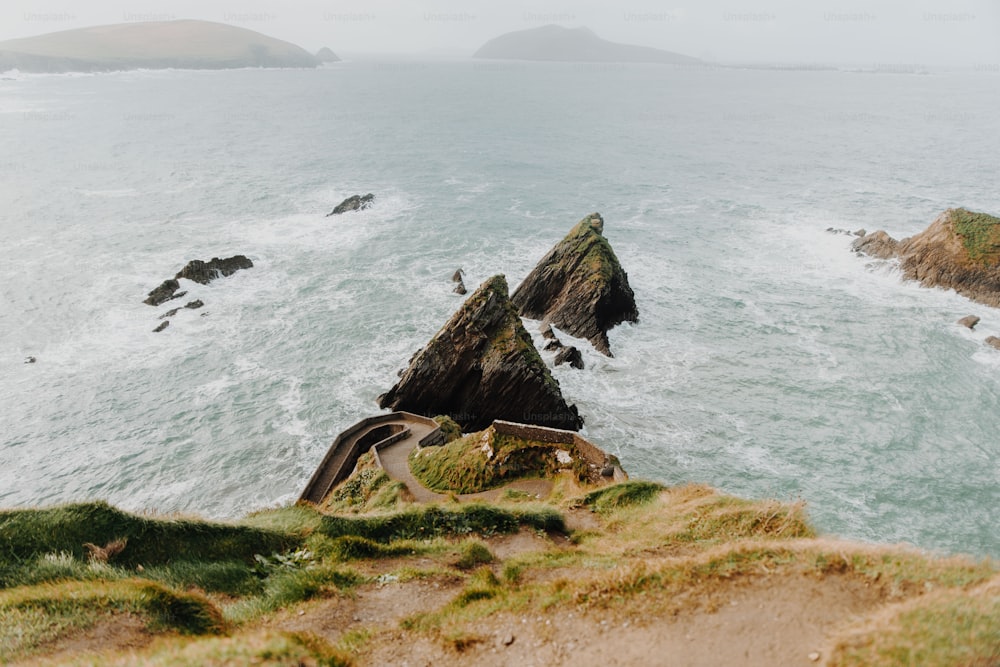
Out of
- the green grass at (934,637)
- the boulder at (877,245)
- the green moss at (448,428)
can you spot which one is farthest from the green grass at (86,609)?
the boulder at (877,245)

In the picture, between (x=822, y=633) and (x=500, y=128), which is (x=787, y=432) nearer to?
(x=822, y=633)

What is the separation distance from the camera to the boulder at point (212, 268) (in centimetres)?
5162

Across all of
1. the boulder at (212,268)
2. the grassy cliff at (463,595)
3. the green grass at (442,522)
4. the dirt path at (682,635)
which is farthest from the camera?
the boulder at (212,268)

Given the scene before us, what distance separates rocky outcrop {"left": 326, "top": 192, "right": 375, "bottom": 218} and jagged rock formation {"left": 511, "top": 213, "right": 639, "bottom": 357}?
35108 mm

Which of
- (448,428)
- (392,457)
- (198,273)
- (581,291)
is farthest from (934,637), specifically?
(198,273)

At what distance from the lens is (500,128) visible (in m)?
137

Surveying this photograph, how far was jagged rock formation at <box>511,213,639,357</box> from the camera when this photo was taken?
43844 millimetres

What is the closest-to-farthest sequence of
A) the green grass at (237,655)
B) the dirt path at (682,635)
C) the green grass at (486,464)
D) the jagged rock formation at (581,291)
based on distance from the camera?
the green grass at (237,655)
the dirt path at (682,635)
the green grass at (486,464)
the jagged rock formation at (581,291)

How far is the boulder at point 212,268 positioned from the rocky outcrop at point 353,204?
18477 millimetres

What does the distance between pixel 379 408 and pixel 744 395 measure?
25.0 meters

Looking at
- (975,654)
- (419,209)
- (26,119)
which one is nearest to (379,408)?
(975,654)

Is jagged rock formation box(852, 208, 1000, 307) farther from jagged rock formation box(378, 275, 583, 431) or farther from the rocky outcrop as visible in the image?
the rocky outcrop

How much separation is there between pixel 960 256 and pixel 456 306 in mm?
46594

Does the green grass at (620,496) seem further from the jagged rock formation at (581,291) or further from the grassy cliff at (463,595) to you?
the jagged rock formation at (581,291)
